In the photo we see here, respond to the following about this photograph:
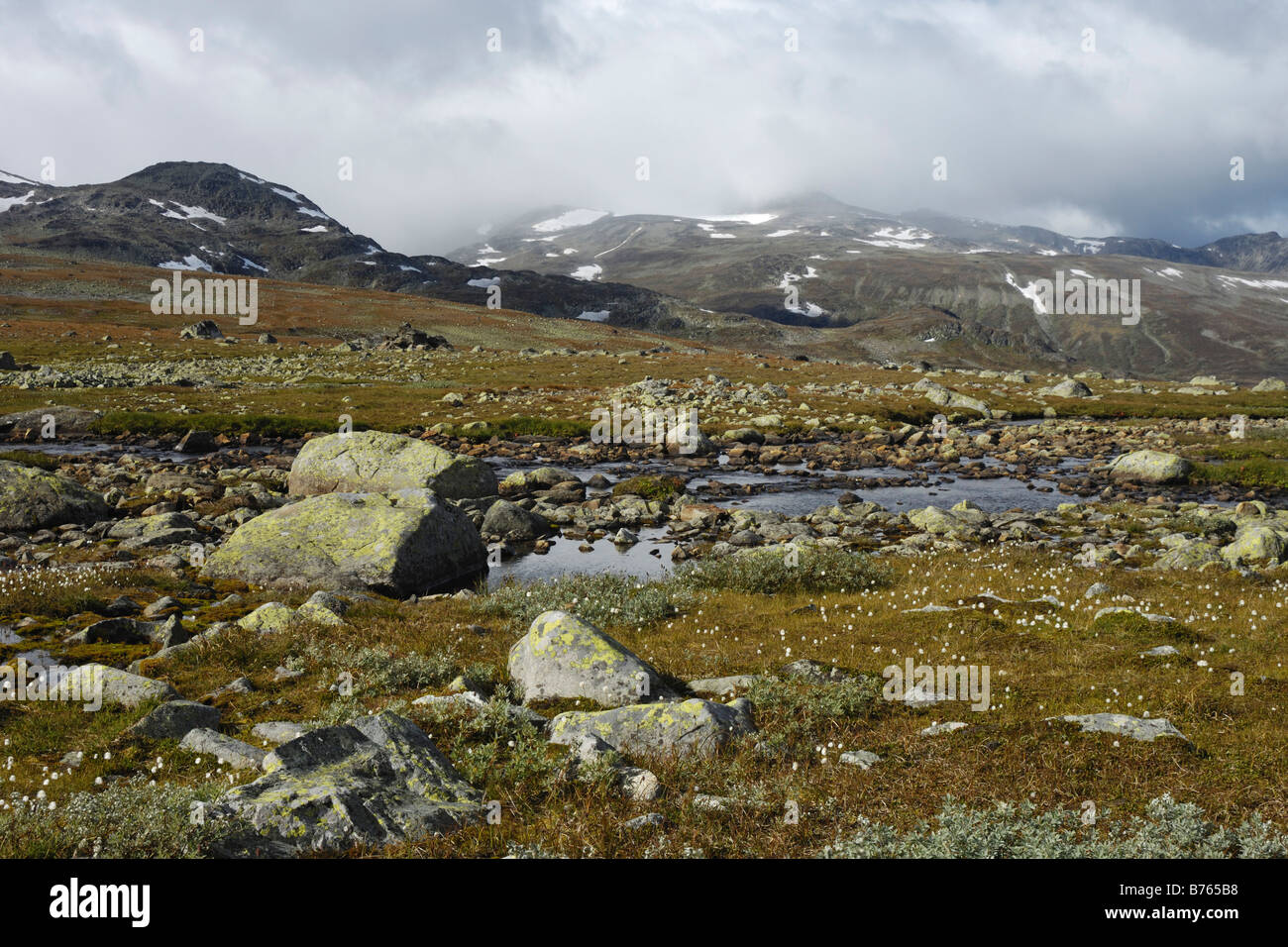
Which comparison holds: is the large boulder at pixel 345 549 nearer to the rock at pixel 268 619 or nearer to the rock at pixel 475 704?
the rock at pixel 268 619

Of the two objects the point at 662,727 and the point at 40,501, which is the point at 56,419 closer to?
the point at 40,501

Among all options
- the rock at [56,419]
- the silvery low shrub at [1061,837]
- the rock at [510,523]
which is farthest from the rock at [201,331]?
the silvery low shrub at [1061,837]

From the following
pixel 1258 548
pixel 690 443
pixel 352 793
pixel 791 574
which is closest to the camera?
pixel 352 793

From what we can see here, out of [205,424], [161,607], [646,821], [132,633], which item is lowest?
[132,633]

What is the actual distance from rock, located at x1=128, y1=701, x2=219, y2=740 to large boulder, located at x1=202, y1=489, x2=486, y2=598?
317 inches

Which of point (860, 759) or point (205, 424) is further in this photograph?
point (205, 424)

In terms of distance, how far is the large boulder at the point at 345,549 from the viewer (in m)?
17.0

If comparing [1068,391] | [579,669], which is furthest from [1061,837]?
[1068,391]

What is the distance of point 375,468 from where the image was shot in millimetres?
26156

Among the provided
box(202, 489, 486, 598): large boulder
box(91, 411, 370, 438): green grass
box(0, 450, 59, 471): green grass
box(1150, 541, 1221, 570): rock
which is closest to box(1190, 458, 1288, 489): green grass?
box(1150, 541, 1221, 570): rock

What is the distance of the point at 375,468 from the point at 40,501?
976cm
